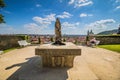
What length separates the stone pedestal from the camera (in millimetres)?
4000

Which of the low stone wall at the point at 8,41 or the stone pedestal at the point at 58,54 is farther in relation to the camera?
the low stone wall at the point at 8,41

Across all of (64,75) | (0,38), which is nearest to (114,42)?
(64,75)

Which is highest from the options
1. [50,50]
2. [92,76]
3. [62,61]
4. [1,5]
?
[1,5]

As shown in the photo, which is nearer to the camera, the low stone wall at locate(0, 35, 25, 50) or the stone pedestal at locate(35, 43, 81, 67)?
the stone pedestal at locate(35, 43, 81, 67)

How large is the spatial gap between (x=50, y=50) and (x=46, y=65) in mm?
950

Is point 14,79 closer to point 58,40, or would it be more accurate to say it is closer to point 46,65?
point 46,65

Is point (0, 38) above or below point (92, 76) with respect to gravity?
above

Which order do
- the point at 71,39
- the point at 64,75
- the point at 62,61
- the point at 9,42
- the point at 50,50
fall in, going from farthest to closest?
the point at 71,39, the point at 9,42, the point at 62,61, the point at 50,50, the point at 64,75

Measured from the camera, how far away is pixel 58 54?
13.2ft

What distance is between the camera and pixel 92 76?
3.66m

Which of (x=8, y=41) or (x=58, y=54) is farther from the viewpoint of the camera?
(x=8, y=41)

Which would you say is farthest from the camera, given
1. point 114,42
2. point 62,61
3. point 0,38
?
point 114,42

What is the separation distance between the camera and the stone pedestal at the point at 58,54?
400cm

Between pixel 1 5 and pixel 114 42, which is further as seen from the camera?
pixel 114 42
